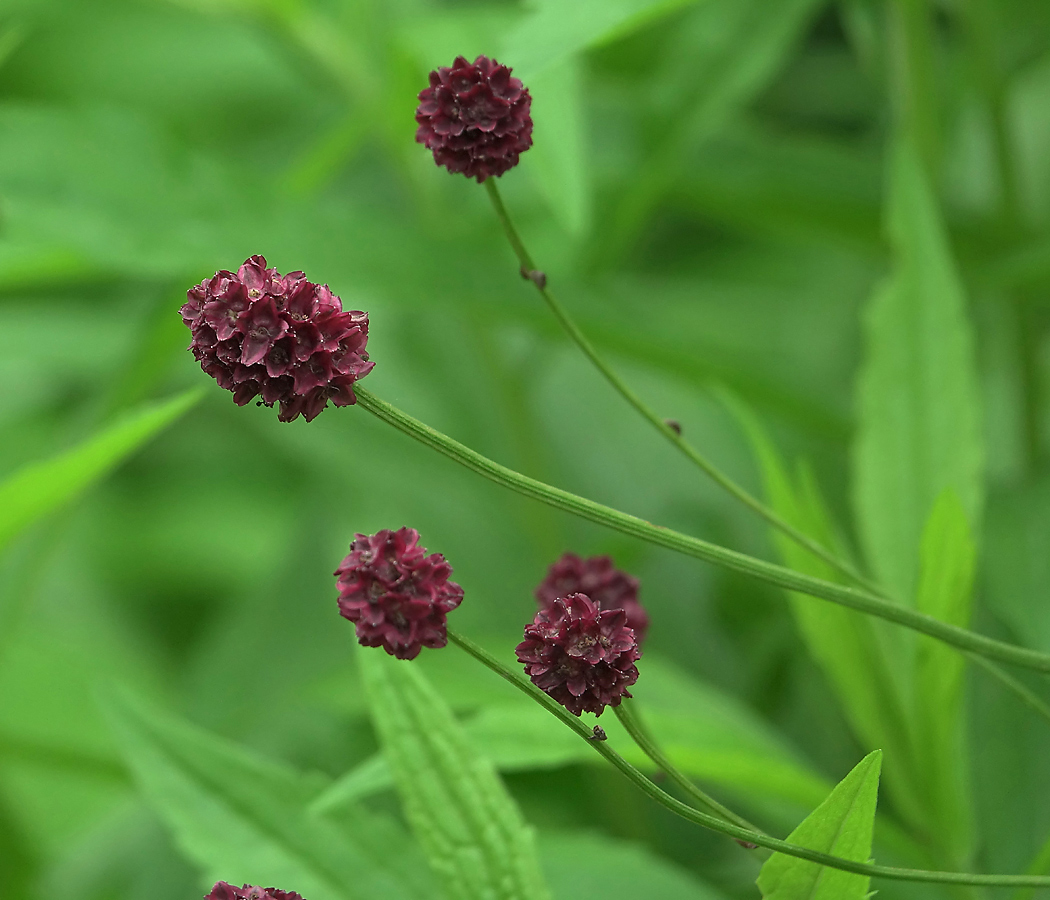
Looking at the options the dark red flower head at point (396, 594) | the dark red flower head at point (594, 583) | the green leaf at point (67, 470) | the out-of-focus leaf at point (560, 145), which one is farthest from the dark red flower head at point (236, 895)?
the out-of-focus leaf at point (560, 145)

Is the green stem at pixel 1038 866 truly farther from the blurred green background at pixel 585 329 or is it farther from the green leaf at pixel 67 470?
the green leaf at pixel 67 470

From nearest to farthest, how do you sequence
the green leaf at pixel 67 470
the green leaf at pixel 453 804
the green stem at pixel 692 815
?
the green stem at pixel 692 815, the green leaf at pixel 453 804, the green leaf at pixel 67 470

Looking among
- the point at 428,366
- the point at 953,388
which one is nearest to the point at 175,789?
the point at 953,388

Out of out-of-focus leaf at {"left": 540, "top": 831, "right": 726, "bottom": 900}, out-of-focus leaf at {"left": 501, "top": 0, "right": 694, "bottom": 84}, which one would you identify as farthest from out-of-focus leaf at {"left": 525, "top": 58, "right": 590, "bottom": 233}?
out-of-focus leaf at {"left": 540, "top": 831, "right": 726, "bottom": 900}

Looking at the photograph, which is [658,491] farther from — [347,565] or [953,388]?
[347,565]

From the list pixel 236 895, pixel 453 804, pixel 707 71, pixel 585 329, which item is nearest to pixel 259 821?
pixel 453 804

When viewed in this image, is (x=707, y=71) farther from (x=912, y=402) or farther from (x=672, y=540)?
(x=672, y=540)
